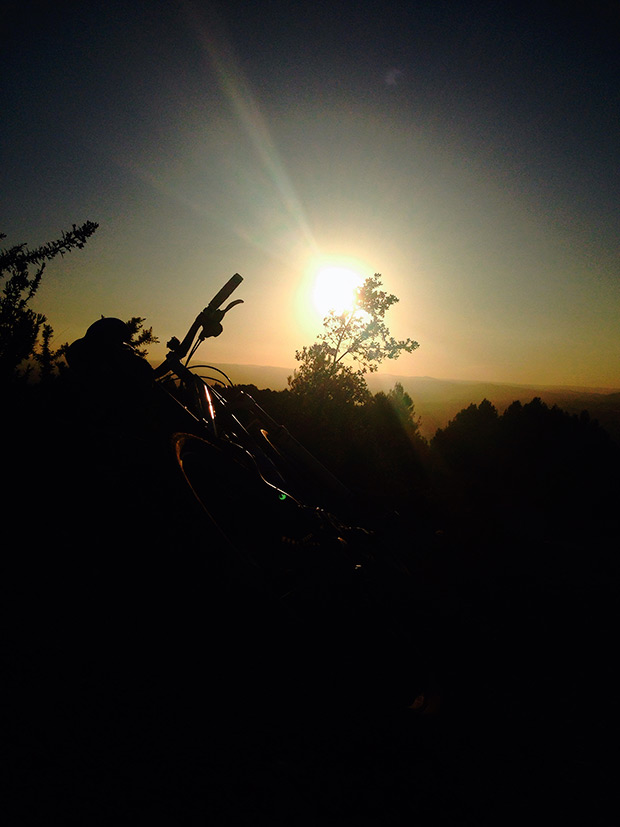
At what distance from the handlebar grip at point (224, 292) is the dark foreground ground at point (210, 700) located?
223 cm

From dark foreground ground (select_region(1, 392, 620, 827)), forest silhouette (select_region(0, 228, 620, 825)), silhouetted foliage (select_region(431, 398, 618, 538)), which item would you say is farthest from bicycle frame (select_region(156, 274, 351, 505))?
silhouetted foliage (select_region(431, 398, 618, 538))

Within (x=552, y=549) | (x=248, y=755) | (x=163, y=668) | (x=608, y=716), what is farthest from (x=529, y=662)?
(x=552, y=549)

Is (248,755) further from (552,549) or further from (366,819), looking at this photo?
(552,549)

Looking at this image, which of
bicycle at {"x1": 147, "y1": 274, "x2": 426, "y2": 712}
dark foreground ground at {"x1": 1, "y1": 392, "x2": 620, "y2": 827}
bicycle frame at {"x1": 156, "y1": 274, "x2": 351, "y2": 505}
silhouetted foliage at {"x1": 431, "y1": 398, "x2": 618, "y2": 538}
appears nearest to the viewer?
dark foreground ground at {"x1": 1, "y1": 392, "x2": 620, "y2": 827}

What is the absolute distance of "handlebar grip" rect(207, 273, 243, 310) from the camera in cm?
404

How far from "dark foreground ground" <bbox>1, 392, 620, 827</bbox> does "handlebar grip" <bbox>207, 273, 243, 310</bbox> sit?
223 cm

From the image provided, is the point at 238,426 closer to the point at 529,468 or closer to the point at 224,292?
the point at 224,292

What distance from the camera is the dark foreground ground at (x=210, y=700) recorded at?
5.88ft

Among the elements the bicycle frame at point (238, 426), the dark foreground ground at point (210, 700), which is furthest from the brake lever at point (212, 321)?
the dark foreground ground at point (210, 700)

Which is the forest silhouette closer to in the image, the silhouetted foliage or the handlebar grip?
the handlebar grip

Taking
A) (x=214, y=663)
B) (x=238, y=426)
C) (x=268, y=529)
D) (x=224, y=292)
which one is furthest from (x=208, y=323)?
(x=214, y=663)

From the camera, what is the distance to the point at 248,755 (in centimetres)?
207

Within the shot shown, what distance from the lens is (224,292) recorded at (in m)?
4.06

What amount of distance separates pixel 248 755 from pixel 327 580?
108 cm
